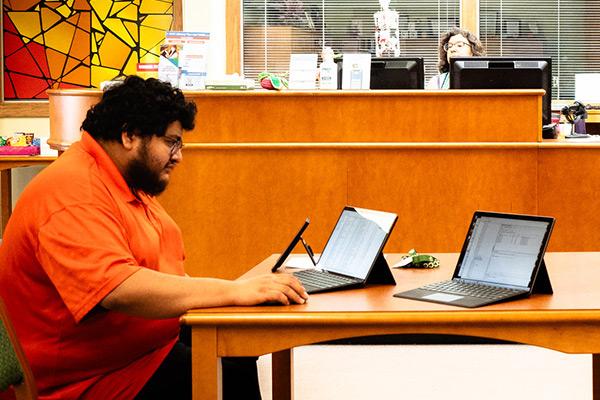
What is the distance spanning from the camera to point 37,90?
24.2 feet

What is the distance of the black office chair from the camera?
63.9 inches

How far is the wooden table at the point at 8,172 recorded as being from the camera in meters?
6.49

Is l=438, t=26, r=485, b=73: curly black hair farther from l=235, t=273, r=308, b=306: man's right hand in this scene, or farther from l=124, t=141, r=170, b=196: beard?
l=235, t=273, r=308, b=306: man's right hand

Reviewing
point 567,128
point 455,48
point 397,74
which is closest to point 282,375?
point 397,74

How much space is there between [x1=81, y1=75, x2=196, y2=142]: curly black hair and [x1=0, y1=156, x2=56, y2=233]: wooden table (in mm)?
4552

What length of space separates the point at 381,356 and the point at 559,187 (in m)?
1.24

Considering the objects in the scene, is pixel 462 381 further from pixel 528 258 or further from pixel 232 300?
pixel 232 300

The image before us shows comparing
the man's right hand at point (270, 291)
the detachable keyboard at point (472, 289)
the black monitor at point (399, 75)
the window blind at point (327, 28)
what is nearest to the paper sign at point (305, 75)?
the black monitor at point (399, 75)

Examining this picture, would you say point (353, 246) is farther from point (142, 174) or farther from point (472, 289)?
point (142, 174)

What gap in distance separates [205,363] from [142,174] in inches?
21.0

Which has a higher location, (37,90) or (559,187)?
(37,90)

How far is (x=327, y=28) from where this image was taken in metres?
7.72

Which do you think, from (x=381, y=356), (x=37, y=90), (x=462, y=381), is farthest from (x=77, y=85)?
(x=462, y=381)

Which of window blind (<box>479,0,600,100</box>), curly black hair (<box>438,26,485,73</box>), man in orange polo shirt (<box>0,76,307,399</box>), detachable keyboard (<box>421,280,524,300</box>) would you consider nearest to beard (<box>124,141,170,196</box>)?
man in orange polo shirt (<box>0,76,307,399</box>)
